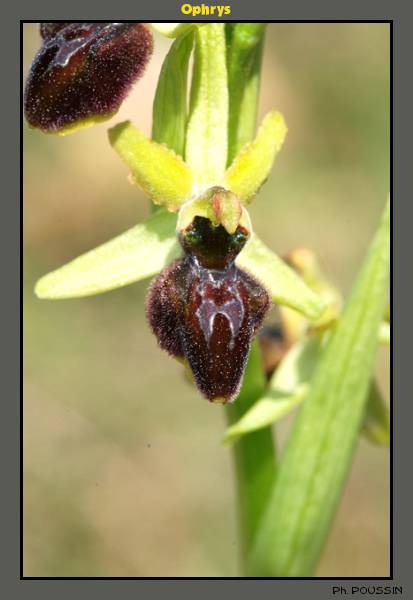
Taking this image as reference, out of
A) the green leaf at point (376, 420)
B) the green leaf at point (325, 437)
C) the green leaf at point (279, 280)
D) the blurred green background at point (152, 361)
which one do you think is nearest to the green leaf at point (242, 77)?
the green leaf at point (279, 280)

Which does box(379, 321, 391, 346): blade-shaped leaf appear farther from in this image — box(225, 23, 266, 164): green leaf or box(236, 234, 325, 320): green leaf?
box(225, 23, 266, 164): green leaf

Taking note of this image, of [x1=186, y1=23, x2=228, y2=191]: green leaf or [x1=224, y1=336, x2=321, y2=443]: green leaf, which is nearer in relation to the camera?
[x1=186, y1=23, x2=228, y2=191]: green leaf

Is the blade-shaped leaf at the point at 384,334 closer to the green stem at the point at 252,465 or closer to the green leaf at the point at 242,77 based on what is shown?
the green stem at the point at 252,465

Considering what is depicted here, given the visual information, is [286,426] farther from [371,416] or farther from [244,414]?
[244,414]

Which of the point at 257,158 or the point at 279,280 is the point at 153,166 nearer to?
the point at 257,158

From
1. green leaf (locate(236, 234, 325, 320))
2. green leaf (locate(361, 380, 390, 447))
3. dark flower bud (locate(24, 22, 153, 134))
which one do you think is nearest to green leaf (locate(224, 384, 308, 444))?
green leaf (locate(236, 234, 325, 320))

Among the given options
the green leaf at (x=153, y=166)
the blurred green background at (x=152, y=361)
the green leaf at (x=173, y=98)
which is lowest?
the blurred green background at (x=152, y=361)

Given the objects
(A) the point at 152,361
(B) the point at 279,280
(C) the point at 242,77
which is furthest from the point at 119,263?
(A) the point at 152,361
